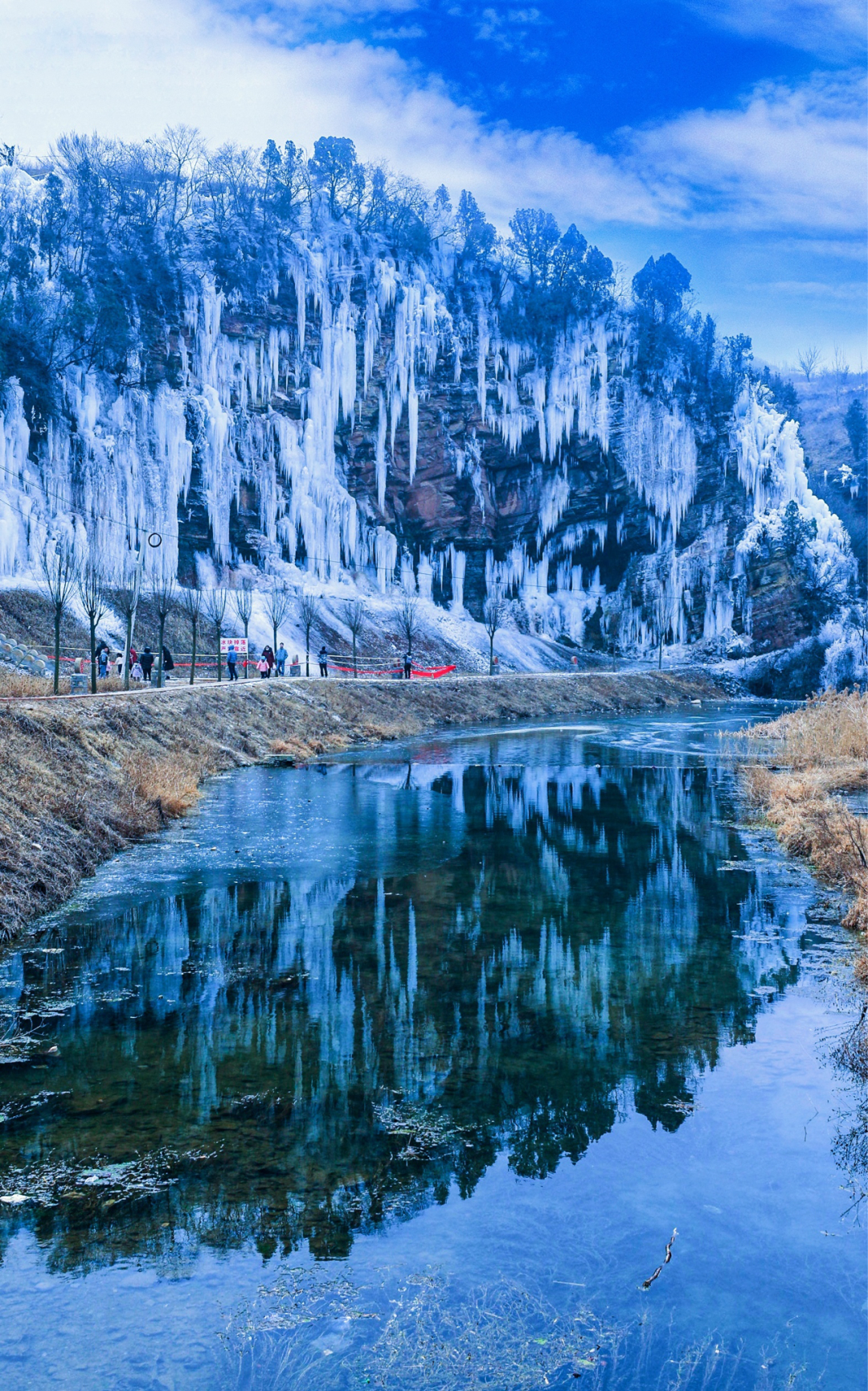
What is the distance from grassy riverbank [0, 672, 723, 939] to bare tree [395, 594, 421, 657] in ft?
37.3

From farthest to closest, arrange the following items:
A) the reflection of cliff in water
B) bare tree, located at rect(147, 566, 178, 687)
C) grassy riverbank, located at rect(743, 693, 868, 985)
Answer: bare tree, located at rect(147, 566, 178, 687), grassy riverbank, located at rect(743, 693, 868, 985), the reflection of cliff in water

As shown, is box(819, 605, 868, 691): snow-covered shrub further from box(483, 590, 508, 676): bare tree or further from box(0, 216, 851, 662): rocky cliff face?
box(483, 590, 508, 676): bare tree

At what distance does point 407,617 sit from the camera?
231ft

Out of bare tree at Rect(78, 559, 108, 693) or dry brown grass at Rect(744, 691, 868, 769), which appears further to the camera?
bare tree at Rect(78, 559, 108, 693)

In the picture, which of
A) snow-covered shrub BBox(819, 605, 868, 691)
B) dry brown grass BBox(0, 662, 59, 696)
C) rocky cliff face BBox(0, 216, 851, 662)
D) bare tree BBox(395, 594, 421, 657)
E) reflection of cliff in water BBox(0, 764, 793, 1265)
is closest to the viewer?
reflection of cliff in water BBox(0, 764, 793, 1265)

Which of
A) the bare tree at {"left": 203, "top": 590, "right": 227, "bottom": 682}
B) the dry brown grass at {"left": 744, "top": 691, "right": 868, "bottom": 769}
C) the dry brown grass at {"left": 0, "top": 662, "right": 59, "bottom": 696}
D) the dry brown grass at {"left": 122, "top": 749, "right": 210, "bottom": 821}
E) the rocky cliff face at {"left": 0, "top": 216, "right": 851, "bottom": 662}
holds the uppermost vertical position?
the rocky cliff face at {"left": 0, "top": 216, "right": 851, "bottom": 662}

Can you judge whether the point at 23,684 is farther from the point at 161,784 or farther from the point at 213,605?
the point at 213,605

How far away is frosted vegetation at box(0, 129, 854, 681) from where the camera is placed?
214 feet

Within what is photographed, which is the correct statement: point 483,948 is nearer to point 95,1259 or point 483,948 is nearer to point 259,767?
point 95,1259

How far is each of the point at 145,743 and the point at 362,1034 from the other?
19.0 m

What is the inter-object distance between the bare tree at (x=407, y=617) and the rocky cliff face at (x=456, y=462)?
2.72 meters

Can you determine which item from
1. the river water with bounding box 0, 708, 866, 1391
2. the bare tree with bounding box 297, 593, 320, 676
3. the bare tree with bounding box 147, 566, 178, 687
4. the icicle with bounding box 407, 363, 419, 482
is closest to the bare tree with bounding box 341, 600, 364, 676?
the bare tree with bounding box 297, 593, 320, 676

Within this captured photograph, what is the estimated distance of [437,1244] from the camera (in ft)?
22.6

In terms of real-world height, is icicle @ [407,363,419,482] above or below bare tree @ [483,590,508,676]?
above
